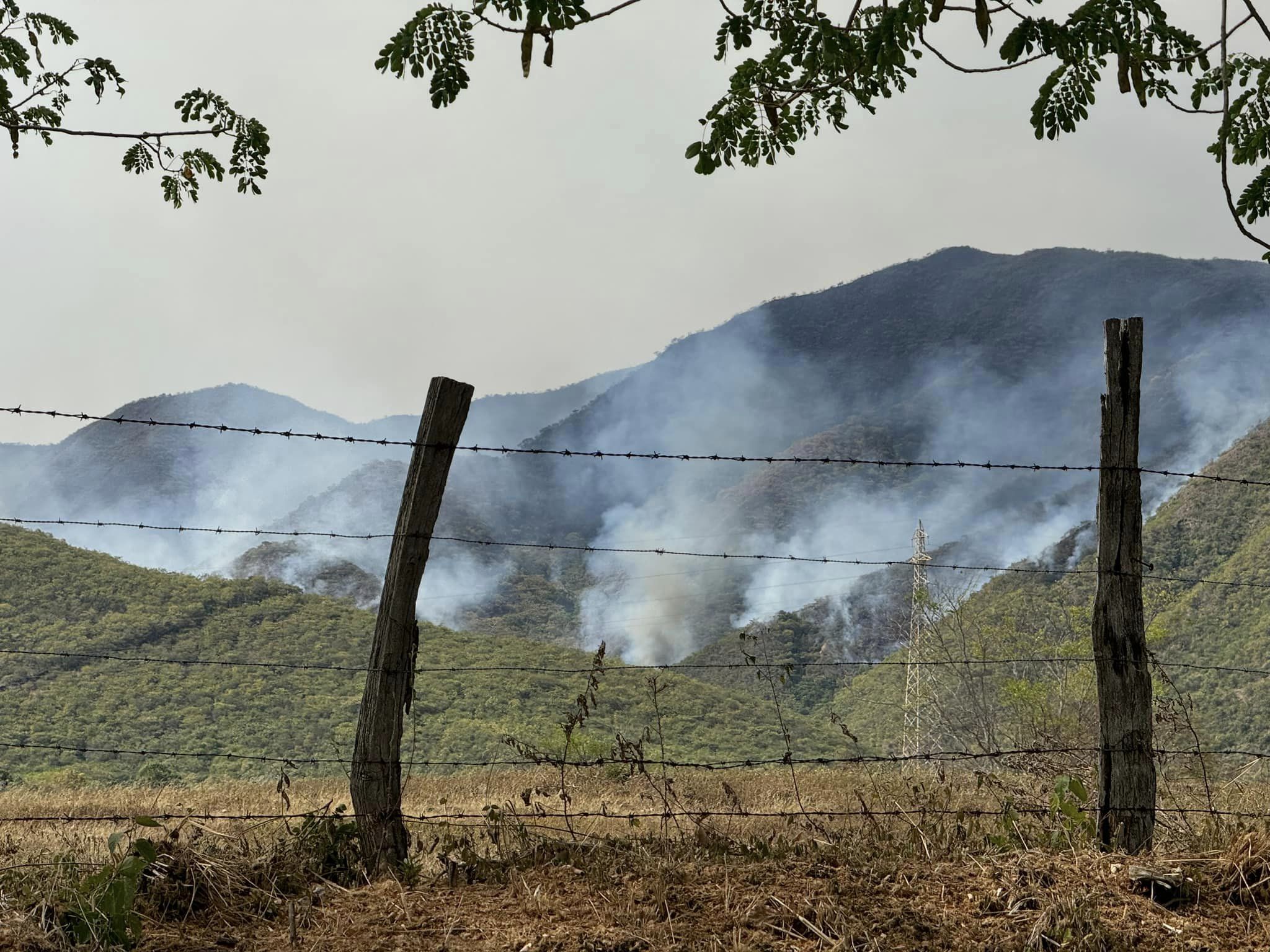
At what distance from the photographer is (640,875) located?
4.52 metres

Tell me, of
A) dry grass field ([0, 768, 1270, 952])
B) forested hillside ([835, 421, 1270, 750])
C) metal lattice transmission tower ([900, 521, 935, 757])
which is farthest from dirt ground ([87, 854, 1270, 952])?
metal lattice transmission tower ([900, 521, 935, 757])

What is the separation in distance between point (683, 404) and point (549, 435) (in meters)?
20.0

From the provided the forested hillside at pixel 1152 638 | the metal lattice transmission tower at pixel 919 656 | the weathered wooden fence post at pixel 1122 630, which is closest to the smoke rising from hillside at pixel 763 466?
the forested hillside at pixel 1152 638

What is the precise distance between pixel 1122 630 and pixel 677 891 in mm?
2415

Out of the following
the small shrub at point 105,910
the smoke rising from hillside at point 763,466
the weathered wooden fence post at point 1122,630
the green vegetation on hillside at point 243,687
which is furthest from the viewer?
the smoke rising from hillside at point 763,466

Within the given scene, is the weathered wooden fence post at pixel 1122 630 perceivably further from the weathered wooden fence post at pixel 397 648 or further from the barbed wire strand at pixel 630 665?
the weathered wooden fence post at pixel 397 648

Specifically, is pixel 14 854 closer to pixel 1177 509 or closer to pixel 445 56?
pixel 445 56

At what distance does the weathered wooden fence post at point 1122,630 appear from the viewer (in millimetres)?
4965

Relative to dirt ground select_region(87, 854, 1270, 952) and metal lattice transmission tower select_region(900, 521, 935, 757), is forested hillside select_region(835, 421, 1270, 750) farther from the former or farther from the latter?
dirt ground select_region(87, 854, 1270, 952)

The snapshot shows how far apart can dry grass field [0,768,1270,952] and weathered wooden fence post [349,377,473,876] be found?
0.44 ft

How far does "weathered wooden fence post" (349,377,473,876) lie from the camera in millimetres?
4781

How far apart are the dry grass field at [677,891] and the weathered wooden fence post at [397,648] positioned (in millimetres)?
135

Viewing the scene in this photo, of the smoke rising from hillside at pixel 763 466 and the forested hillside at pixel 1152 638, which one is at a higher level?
the smoke rising from hillside at pixel 763 466

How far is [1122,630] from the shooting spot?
200 inches
